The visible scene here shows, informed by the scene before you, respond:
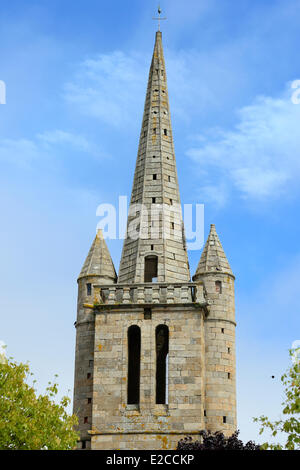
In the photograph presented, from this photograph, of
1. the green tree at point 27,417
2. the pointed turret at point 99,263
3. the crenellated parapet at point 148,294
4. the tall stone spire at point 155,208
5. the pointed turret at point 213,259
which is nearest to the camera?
the green tree at point 27,417

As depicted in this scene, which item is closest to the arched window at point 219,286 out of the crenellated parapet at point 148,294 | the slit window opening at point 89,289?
the crenellated parapet at point 148,294

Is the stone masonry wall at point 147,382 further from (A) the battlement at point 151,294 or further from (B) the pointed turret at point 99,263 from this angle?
(B) the pointed turret at point 99,263

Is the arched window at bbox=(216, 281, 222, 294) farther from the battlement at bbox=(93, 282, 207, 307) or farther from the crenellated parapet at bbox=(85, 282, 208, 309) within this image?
the battlement at bbox=(93, 282, 207, 307)

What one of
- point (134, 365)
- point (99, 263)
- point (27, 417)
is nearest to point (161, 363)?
point (134, 365)

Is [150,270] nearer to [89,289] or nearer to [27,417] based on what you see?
[89,289]

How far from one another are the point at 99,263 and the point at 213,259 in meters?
6.03

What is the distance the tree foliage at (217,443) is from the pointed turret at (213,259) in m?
8.90

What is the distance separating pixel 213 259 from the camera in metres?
45.3

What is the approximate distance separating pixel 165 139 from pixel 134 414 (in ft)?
55.6

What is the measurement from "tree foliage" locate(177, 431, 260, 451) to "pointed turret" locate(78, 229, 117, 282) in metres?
10.4

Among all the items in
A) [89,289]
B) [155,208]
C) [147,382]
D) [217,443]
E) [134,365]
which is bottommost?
[217,443]

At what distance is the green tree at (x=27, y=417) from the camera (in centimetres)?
3269

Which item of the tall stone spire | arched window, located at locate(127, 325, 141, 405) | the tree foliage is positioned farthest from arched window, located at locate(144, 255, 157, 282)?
the tree foliage

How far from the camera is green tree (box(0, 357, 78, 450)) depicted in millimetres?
32688
